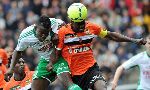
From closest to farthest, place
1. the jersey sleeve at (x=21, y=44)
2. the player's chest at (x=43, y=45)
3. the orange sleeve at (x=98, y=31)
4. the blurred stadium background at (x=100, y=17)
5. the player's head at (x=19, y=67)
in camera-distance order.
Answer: the orange sleeve at (x=98, y=31)
the player's chest at (x=43, y=45)
the jersey sleeve at (x=21, y=44)
the player's head at (x=19, y=67)
the blurred stadium background at (x=100, y=17)

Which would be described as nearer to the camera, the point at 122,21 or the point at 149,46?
the point at 149,46

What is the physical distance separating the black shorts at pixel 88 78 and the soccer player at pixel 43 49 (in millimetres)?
279

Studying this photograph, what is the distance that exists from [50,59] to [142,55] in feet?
7.16

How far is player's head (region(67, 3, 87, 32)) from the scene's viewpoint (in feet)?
41.7

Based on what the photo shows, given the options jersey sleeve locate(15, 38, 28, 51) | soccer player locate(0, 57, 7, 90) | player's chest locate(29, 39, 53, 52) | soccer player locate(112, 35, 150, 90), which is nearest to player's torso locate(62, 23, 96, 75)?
player's chest locate(29, 39, 53, 52)

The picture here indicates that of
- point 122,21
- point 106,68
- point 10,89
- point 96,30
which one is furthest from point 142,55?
point 122,21

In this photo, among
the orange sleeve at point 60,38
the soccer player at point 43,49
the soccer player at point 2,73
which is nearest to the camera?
the orange sleeve at point 60,38

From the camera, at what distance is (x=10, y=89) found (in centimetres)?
1424

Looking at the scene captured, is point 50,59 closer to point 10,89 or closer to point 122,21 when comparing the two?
point 10,89

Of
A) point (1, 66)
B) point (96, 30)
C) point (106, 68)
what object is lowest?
point (106, 68)

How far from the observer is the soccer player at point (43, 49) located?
42.6 ft

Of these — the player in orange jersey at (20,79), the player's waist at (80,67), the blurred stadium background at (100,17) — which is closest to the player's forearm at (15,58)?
the player in orange jersey at (20,79)

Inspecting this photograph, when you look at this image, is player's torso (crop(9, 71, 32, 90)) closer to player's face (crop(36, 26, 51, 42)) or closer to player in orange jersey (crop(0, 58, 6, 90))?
player in orange jersey (crop(0, 58, 6, 90))

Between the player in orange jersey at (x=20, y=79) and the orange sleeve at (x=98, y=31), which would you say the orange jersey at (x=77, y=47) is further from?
the player in orange jersey at (x=20, y=79)
